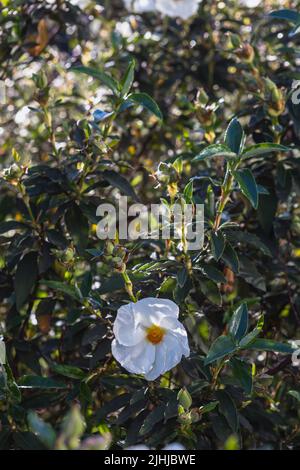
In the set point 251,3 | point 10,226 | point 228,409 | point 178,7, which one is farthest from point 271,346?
point 251,3

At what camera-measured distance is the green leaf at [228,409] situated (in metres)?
1.42

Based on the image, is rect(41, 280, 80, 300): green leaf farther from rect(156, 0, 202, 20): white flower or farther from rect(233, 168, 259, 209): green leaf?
rect(156, 0, 202, 20): white flower

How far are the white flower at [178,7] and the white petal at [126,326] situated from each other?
4.24ft

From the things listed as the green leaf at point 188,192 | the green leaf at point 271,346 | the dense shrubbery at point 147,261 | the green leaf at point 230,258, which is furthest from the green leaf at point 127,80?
the green leaf at point 271,346

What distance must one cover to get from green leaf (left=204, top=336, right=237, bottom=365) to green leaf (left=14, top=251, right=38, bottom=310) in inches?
20.6

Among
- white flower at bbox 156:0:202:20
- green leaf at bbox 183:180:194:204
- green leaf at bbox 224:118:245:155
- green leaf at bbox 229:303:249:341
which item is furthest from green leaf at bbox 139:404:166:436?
white flower at bbox 156:0:202:20

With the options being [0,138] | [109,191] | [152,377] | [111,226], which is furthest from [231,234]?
[0,138]

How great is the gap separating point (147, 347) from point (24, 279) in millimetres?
393

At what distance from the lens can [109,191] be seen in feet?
7.97

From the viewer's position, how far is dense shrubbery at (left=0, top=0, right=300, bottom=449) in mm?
1450

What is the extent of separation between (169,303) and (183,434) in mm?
266

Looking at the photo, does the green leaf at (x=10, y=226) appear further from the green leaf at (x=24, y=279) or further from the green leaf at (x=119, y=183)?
the green leaf at (x=119, y=183)

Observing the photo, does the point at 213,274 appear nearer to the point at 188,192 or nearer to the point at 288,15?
the point at 188,192

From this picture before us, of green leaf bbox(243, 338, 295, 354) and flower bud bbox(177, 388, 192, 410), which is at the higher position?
green leaf bbox(243, 338, 295, 354)
